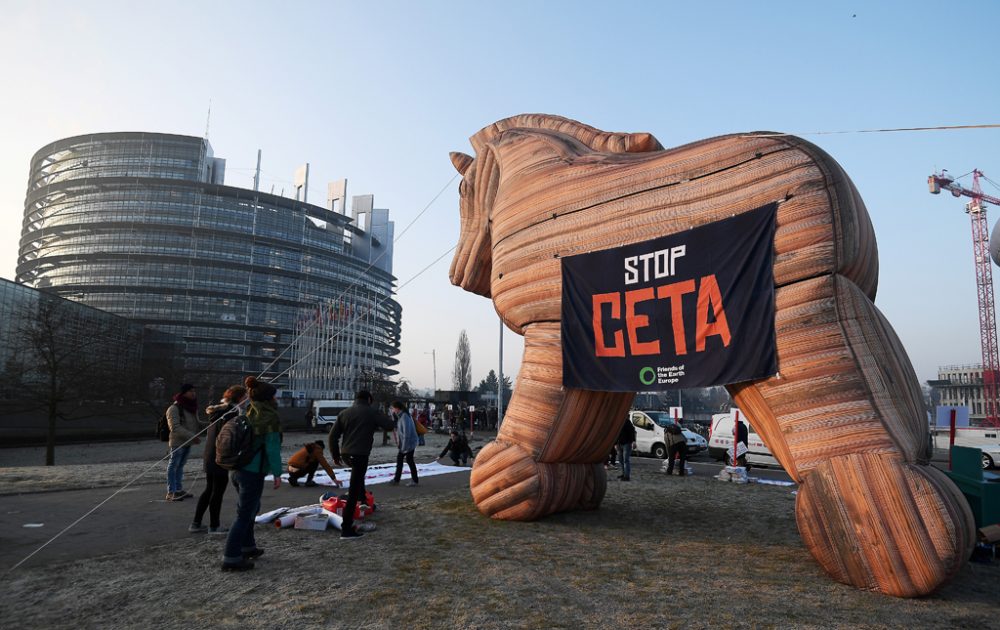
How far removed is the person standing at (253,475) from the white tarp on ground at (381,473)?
470 centimetres

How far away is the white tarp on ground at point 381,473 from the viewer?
11.0 meters

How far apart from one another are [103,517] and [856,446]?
7.84 meters

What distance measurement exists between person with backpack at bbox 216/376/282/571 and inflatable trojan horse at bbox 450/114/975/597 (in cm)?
251

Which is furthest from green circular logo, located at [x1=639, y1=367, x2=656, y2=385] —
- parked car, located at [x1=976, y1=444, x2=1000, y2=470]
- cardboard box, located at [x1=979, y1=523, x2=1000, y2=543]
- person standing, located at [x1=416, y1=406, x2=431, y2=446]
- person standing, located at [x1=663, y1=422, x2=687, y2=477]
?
parked car, located at [x1=976, y1=444, x2=1000, y2=470]

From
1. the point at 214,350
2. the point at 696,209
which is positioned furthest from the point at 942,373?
the point at 696,209

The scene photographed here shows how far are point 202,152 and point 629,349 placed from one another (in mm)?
80539

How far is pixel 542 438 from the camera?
6.58 metres

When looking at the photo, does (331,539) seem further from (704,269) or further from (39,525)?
(704,269)

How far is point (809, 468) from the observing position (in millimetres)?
4641

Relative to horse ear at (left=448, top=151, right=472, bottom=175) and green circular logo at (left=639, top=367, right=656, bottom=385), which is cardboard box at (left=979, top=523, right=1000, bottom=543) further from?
horse ear at (left=448, top=151, right=472, bottom=175)

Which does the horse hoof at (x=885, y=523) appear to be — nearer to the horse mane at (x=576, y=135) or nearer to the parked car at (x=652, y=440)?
the horse mane at (x=576, y=135)

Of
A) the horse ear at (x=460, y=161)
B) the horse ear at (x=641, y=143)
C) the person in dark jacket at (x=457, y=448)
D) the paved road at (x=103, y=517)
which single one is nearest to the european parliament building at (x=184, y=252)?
the person in dark jacket at (x=457, y=448)

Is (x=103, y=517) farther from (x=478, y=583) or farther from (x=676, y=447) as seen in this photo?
(x=676, y=447)

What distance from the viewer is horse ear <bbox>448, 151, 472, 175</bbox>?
8.97m
